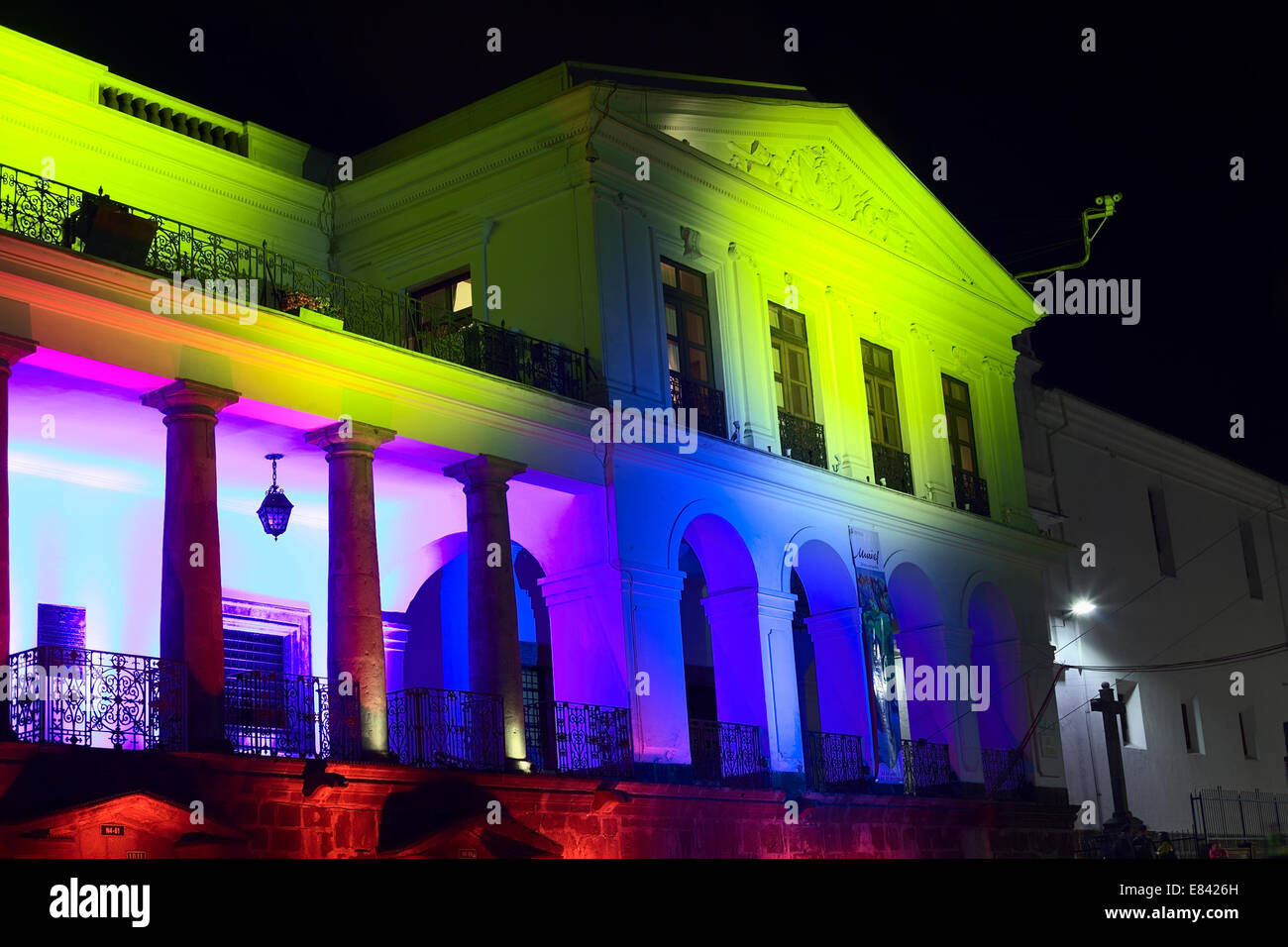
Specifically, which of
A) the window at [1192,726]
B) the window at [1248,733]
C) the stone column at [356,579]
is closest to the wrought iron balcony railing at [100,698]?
the stone column at [356,579]

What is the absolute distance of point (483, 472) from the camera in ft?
55.9

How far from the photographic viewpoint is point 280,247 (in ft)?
67.4

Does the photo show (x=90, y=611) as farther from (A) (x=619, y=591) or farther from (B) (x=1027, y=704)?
(B) (x=1027, y=704)

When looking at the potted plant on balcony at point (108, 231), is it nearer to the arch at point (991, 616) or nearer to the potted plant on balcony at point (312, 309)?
the potted plant on balcony at point (312, 309)

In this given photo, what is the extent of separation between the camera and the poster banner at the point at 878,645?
20.9 meters

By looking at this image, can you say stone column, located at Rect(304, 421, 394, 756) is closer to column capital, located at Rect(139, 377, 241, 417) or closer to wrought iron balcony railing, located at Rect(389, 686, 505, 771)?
wrought iron balcony railing, located at Rect(389, 686, 505, 771)

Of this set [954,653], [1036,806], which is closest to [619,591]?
[954,653]

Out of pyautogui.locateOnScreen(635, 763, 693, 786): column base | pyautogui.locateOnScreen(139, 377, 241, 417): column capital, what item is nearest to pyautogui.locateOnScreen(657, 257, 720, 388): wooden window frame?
pyautogui.locateOnScreen(635, 763, 693, 786): column base

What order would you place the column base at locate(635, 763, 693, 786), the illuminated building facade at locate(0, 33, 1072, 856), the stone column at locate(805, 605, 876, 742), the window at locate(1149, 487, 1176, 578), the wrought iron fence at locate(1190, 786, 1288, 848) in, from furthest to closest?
the window at locate(1149, 487, 1176, 578)
the wrought iron fence at locate(1190, 786, 1288, 848)
the stone column at locate(805, 605, 876, 742)
the column base at locate(635, 763, 693, 786)
the illuminated building facade at locate(0, 33, 1072, 856)

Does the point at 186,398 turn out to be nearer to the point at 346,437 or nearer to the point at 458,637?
the point at 346,437

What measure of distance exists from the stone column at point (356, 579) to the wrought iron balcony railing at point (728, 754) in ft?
15.0

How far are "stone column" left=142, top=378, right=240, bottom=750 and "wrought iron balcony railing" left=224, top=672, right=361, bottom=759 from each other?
0.57 metres

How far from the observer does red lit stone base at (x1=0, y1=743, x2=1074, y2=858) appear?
475 inches

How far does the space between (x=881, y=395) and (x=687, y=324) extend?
424 cm
